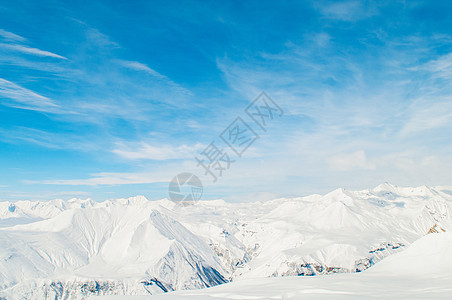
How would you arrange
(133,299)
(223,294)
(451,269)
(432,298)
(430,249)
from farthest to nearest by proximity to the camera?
(430,249)
(451,269)
(223,294)
(133,299)
(432,298)

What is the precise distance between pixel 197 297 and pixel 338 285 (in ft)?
53.7

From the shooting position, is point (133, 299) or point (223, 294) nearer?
point (133, 299)

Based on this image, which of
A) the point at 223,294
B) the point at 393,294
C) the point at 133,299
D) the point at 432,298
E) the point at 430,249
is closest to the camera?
the point at 432,298

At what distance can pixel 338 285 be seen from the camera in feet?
112

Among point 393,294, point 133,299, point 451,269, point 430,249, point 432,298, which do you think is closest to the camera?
point 432,298

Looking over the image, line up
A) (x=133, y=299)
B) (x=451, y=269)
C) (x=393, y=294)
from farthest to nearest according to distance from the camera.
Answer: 1. (x=451, y=269)
2. (x=133, y=299)
3. (x=393, y=294)

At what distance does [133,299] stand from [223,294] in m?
9.93

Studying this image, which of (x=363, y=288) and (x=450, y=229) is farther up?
(x=450, y=229)

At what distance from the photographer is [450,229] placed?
163 feet

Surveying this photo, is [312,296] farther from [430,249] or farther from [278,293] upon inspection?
[430,249]

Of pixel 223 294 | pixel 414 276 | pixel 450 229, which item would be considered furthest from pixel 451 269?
pixel 223 294

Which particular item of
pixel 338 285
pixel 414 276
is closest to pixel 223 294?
pixel 338 285

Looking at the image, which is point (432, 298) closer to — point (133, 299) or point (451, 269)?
point (451, 269)

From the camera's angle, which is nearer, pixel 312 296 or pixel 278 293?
pixel 312 296
